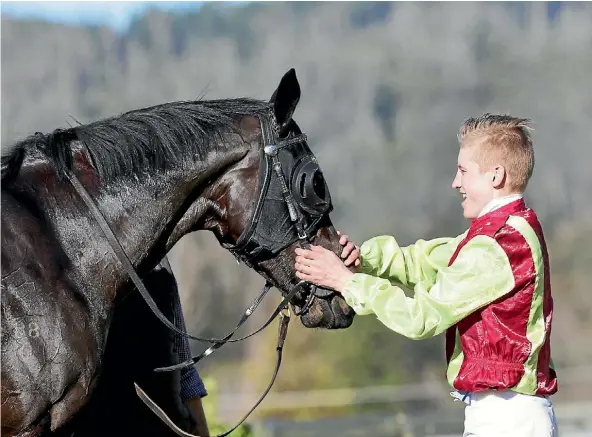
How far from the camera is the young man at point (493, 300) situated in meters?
3.19

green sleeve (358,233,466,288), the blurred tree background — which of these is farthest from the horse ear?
the blurred tree background

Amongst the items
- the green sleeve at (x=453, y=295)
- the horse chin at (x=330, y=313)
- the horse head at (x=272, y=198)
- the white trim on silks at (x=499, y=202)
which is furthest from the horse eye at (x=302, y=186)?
the white trim on silks at (x=499, y=202)

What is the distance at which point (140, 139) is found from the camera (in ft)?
11.7

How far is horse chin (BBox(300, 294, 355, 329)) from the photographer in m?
3.75

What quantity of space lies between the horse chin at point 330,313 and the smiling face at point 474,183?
2.19 feet

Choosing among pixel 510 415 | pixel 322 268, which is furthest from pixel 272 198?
pixel 510 415

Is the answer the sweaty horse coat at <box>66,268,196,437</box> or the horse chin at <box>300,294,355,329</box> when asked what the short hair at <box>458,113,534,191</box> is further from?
the sweaty horse coat at <box>66,268,196,437</box>

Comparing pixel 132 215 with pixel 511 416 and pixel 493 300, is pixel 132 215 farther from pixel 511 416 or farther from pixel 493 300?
pixel 511 416

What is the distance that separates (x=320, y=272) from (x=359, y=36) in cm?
3477

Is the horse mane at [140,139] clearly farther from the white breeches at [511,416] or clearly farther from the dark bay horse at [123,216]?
the white breeches at [511,416]

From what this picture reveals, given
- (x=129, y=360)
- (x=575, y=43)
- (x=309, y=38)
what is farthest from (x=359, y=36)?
(x=129, y=360)

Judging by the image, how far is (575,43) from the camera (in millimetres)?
33406

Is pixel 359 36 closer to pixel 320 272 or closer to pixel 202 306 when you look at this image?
pixel 202 306

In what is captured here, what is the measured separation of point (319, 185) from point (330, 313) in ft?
1.77
